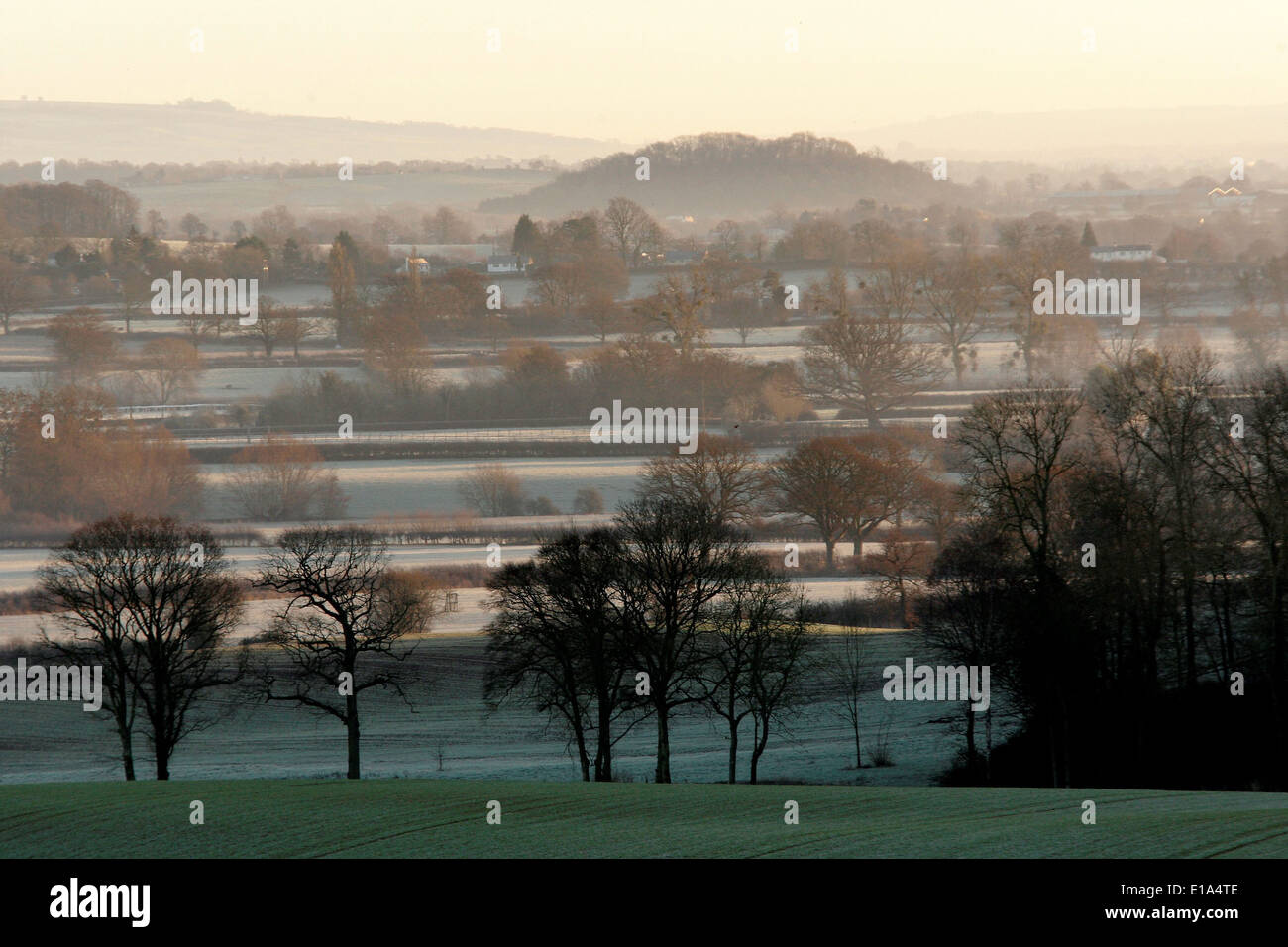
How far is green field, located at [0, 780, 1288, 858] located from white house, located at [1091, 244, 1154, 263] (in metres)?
160

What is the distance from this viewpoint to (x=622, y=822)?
19.2 metres

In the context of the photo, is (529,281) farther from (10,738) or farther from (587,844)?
(587,844)

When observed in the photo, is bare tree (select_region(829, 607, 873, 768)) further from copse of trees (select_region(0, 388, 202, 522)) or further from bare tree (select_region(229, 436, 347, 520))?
copse of trees (select_region(0, 388, 202, 522))

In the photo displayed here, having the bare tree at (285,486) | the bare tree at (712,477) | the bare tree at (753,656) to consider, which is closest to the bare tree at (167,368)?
the bare tree at (285,486)

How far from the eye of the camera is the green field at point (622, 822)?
16.0 m

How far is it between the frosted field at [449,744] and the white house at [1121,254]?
141m

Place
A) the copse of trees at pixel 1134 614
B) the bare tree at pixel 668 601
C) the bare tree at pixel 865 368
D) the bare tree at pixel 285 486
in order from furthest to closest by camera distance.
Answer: the bare tree at pixel 865 368 → the bare tree at pixel 285 486 → the bare tree at pixel 668 601 → the copse of trees at pixel 1134 614

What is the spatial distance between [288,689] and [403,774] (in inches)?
442

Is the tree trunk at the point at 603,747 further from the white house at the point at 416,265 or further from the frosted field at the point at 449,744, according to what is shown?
the white house at the point at 416,265

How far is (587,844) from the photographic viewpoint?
17.0 meters

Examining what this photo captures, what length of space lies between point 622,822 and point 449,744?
18054 mm

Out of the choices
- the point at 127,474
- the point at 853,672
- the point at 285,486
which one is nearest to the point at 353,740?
the point at 853,672
